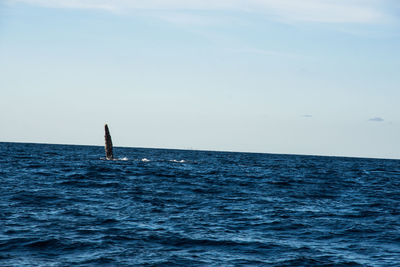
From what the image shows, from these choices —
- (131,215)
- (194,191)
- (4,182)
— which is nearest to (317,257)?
(131,215)

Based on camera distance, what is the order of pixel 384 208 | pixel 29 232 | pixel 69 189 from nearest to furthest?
pixel 29 232 → pixel 384 208 → pixel 69 189

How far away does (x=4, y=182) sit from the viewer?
29828mm

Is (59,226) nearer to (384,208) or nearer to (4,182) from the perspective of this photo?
(4,182)

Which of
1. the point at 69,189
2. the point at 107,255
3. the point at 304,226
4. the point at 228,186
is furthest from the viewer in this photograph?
the point at 228,186

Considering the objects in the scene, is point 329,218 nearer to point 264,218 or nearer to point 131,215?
point 264,218

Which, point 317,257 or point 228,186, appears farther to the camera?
point 228,186

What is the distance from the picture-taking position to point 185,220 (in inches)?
757

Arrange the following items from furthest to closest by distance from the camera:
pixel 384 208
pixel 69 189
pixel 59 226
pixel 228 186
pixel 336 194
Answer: pixel 228 186 < pixel 336 194 < pixel 69 189 < pixel 384 208 < pixel 59 226

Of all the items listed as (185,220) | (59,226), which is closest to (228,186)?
(185,220)

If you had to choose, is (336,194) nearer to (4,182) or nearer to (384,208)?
(384,208)

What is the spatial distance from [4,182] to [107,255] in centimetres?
1931

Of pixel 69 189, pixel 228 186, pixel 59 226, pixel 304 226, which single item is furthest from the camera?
pixel 228 186

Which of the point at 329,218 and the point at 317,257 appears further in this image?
the point at 329,218

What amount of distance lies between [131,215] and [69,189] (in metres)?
9.79
